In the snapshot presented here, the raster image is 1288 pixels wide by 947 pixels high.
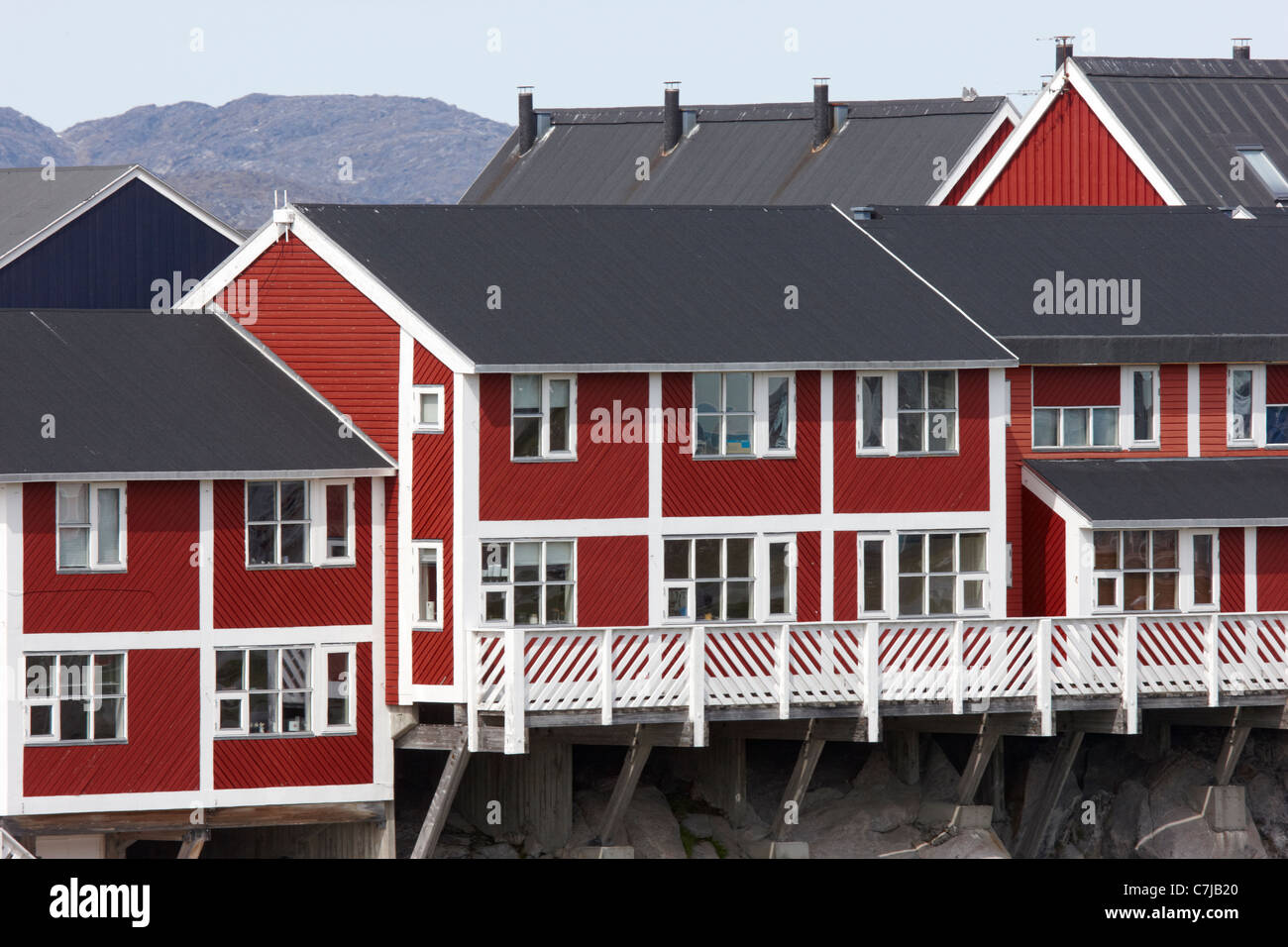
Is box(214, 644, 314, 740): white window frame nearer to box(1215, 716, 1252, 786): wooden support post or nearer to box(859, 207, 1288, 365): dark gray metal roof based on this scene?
box(859, 207, 1288, 365): dark gray metal roof

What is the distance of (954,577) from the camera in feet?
153

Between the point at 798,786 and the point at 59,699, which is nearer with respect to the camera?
the point at 59,699

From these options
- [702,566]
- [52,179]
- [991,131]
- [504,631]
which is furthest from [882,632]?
[52,179]

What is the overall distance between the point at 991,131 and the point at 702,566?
27931mm

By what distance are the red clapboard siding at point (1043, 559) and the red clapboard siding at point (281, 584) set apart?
10.6 m

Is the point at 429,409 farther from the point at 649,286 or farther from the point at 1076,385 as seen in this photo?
the point at 1076,385

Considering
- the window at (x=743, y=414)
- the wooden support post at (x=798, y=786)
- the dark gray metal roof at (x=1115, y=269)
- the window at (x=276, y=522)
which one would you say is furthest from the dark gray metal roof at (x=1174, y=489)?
the window at (x=276, y=522)

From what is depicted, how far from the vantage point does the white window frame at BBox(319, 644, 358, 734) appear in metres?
44.1

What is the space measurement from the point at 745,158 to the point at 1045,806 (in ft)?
107

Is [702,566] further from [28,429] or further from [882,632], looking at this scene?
[28,429]

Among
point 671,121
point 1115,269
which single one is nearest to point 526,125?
point 671,121

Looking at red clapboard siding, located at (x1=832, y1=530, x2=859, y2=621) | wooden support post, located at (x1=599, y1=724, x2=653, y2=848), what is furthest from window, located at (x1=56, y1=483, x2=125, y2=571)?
red clapboard siding, located at (x1=832, y1=530, x2=859, y2=621)

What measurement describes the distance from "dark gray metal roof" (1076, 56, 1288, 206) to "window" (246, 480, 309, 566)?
24.6 meters

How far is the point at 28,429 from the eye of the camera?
42.8 m
